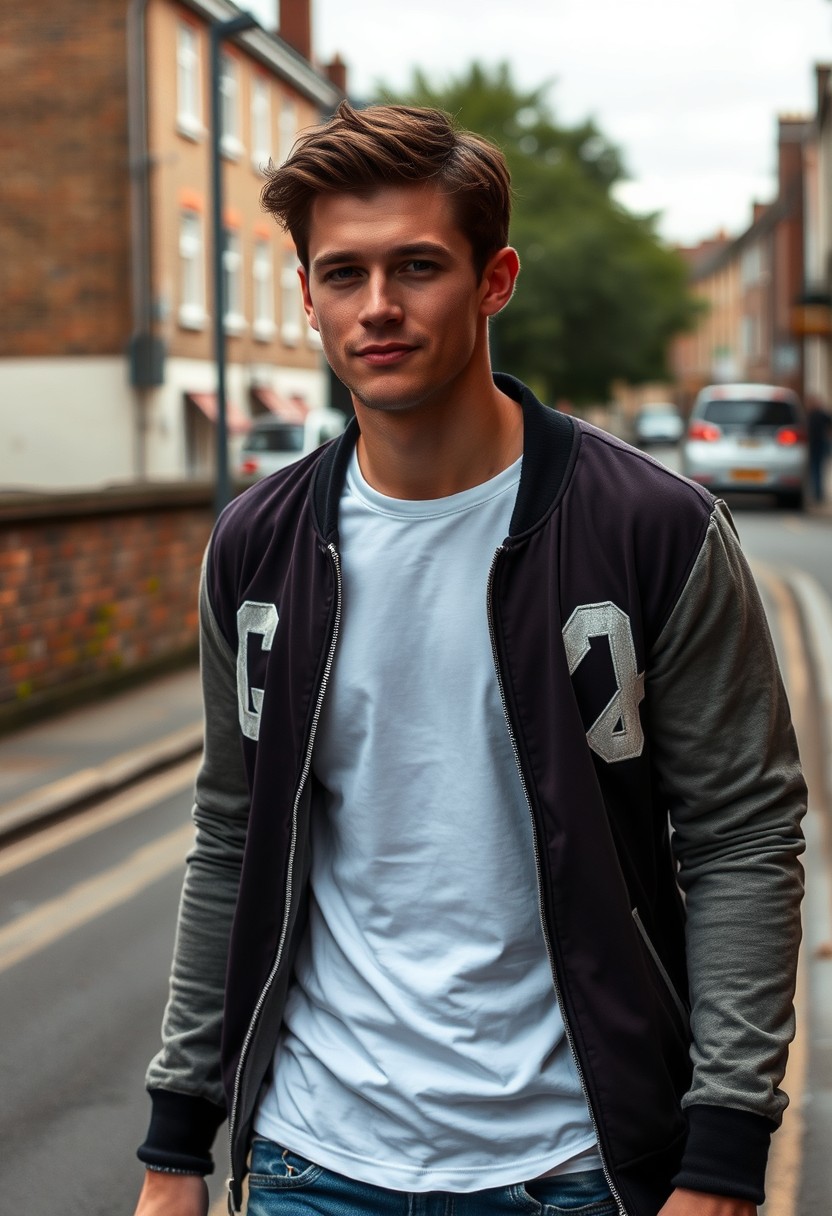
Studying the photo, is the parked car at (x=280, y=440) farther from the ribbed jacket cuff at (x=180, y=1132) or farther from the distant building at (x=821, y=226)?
the ribbed jacket cuff at (x=180, y=1132)

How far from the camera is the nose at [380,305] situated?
1.82 metres

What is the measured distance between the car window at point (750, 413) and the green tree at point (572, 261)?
2276 centimetres

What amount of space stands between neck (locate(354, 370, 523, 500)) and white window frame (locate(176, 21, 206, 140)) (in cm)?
2915

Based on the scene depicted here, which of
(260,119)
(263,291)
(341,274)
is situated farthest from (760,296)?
(341,274)

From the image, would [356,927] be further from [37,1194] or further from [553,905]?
[37,1194]

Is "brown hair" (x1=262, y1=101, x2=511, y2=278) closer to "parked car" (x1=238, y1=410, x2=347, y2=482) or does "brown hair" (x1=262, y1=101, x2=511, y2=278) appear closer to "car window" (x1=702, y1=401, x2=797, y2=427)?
"parked car" (x1=238, y1=410, x2=347, y2=482)

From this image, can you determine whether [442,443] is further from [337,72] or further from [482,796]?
[337,72]

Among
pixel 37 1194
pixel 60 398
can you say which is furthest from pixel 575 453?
pixel 60 398

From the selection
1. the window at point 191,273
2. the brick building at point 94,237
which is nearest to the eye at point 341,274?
the brick building at point 94,237

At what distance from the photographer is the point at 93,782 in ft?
28.3

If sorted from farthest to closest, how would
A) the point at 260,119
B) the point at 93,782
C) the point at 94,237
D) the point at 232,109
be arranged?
the point at 260,119 → the point at 232,109 → the point at 94,237 → the point at 93,782

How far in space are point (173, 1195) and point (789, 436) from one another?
25991 millimetres

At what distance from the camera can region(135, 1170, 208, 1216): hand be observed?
198 cm

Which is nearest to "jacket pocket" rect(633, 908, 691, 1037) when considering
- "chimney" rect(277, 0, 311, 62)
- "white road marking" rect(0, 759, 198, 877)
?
"white road marking" rect(0, 759, 198, 877)
